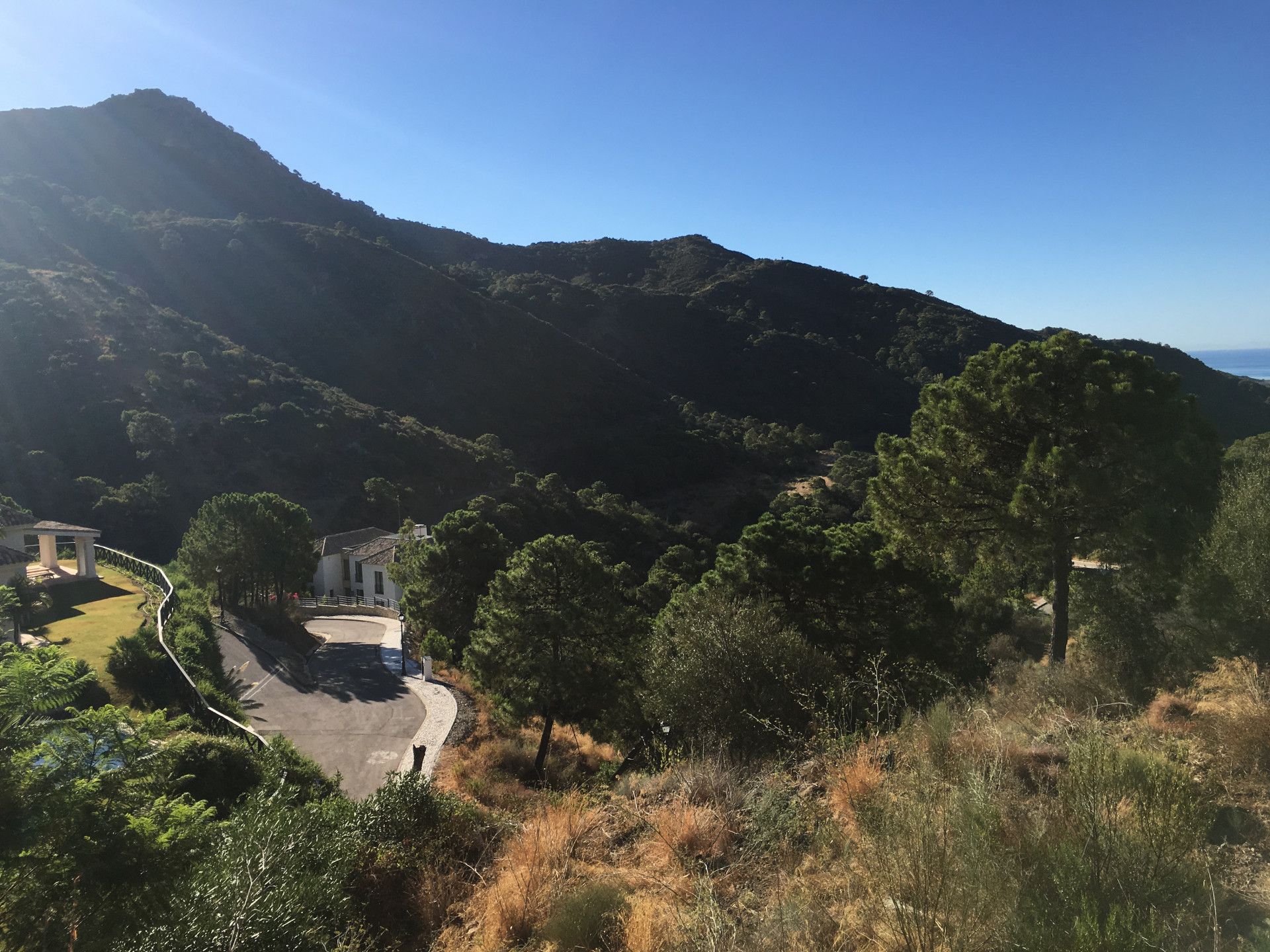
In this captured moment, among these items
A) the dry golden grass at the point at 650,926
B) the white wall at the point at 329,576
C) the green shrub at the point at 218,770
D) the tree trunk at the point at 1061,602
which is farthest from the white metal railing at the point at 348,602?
the dry golden grass at the point at 650,926

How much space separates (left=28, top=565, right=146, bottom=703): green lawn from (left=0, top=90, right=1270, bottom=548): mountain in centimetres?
2096

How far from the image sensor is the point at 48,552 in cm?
2312

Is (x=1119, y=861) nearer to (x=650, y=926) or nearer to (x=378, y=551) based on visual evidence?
(x=650, y=926)

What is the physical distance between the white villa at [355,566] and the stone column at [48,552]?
45.2 feet

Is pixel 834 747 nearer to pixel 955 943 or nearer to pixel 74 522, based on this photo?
pixel 955 943

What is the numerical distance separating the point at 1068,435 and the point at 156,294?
244 feet

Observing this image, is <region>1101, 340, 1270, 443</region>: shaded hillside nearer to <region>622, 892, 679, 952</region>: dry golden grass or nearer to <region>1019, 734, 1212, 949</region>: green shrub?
<region>1019, 734, 1212, 949</region>: green shrub

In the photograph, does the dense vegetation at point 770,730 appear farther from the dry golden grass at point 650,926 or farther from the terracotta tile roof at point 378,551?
the terracotta tile roof at point 378,551

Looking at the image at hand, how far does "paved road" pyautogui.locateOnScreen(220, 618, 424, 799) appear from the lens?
1479 centimetres

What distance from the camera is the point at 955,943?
2.74 m

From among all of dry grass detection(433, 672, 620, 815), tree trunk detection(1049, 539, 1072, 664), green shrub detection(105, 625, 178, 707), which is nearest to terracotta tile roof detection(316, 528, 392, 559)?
green shrub detection(105, 625, 178, 707)

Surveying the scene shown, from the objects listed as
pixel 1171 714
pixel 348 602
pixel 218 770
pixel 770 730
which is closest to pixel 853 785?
pixel 770 730

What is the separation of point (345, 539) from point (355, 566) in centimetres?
193

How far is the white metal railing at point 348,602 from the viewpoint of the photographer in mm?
33125
